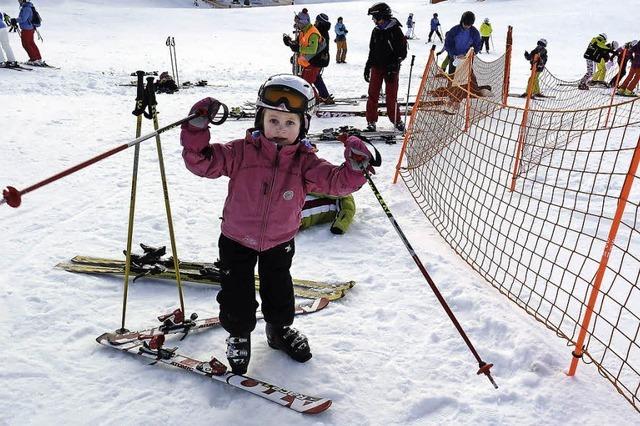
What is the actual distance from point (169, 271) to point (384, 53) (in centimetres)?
579

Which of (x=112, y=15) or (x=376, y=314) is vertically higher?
(x=112, y=15)

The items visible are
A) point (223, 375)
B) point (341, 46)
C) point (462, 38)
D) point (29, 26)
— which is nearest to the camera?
point (223, 375)

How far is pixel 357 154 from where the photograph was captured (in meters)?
2.64

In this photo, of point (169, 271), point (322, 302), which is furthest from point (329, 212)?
point (169, 271)

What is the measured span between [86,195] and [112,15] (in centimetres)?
3243

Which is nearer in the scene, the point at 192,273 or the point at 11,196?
the point at 11,196

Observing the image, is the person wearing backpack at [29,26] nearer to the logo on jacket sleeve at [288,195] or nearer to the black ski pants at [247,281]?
the black ski pants at [247,281]

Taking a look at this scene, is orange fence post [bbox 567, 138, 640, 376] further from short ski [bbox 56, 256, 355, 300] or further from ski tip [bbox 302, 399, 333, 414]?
short ski [bbox 56, 256, 355, 300]

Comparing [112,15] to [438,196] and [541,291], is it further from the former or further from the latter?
[541,291]

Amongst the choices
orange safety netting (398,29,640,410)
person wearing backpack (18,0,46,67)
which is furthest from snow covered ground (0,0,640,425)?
person wearing backpack (18,0,46,67)

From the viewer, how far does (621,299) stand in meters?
4.11

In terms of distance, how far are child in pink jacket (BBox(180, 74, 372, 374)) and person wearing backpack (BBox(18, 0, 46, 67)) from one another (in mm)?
15288

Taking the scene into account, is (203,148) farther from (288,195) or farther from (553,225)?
(553,225)

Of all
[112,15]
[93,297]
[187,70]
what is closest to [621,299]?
[93,297]
